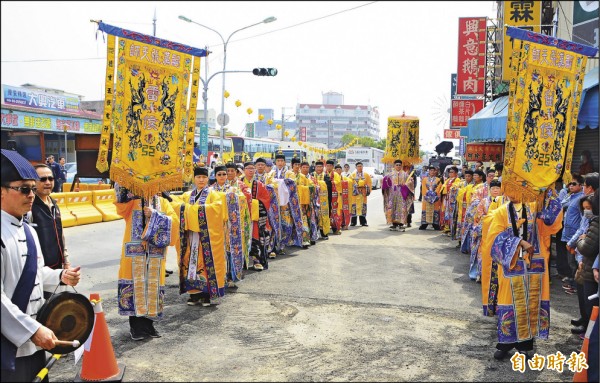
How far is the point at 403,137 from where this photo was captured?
15.0 meters

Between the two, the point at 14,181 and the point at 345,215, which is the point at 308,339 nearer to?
the point at 14,181

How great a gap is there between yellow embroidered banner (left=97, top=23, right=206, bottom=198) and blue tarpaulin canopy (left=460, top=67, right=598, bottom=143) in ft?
18.9

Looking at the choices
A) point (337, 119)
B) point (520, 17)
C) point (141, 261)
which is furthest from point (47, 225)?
point (337, 119)

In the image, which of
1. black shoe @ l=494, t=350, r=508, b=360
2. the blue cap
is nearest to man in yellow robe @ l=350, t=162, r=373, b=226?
black shoe @ l=494, t=350, r=508, b=360

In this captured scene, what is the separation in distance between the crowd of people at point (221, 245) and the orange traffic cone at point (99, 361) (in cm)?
50

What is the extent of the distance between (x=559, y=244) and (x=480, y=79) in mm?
9441

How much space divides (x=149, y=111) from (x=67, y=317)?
258 centimetres

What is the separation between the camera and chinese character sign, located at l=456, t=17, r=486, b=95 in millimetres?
16234

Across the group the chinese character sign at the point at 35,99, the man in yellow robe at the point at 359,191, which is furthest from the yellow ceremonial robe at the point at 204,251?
the chinese character sign at the point at 35,99

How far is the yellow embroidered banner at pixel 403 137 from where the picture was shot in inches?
587

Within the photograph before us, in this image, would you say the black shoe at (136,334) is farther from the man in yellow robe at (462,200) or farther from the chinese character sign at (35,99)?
the chinese character sign at (35,99)

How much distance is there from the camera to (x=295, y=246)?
11070 millimetres

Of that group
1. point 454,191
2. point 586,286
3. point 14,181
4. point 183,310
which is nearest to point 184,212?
point 183,310

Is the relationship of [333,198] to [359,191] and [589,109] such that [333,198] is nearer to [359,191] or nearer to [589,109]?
[359,191]
